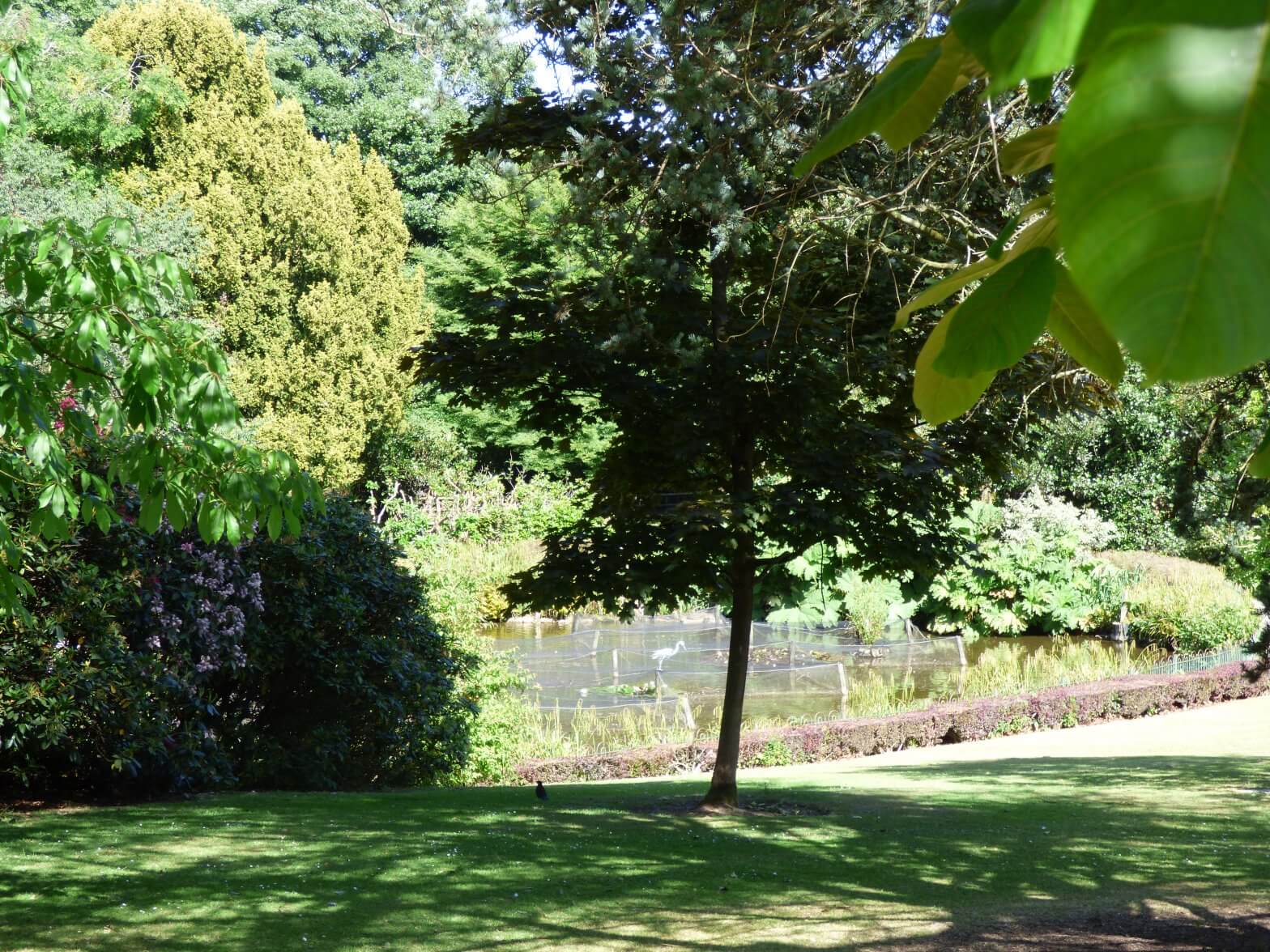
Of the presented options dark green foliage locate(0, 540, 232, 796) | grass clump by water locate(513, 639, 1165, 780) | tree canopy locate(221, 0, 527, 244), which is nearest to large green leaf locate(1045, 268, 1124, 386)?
dark green foliage locate(0, 540, 232, 796)

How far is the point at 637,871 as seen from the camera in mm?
5914

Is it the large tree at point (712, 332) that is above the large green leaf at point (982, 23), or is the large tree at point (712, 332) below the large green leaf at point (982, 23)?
above

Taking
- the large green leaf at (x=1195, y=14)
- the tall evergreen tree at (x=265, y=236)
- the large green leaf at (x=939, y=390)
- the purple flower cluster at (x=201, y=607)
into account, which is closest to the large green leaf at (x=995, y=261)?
the large green leaf at (x=939, y=390)

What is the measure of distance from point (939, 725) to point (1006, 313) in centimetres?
1493

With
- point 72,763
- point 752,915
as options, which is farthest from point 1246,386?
point 72,763

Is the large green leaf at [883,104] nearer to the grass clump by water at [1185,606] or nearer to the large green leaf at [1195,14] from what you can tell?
the large green leaf at [1195,14]

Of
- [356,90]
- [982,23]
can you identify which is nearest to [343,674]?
[982,23]

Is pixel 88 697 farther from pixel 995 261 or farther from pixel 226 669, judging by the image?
pixel 995 261

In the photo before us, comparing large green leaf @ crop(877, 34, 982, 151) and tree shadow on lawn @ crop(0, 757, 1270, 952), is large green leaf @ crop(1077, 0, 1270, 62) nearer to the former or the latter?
large green leaf @ crop(877, 34, 982, 151)

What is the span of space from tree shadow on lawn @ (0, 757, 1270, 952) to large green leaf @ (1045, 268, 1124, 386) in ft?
13.1

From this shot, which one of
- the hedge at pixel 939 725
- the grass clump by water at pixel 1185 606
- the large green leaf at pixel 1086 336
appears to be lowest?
the hedge at pixel 939 725

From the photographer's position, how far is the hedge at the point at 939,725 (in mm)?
11945

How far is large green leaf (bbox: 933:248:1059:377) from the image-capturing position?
27.0 inches

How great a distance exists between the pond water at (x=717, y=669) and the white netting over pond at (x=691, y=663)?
0.06ft
